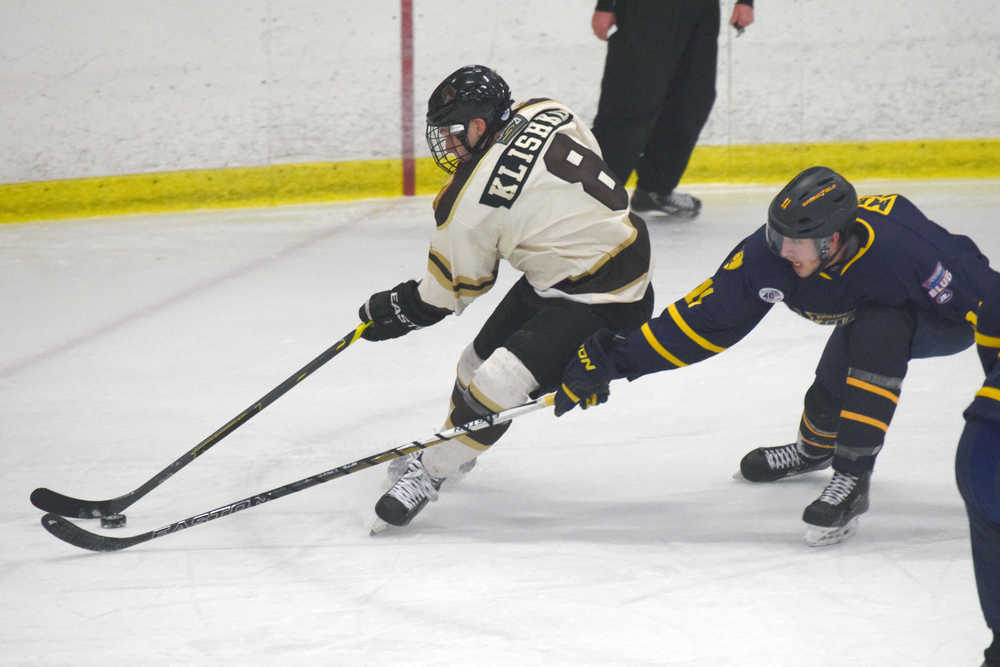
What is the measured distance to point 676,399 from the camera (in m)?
3.35

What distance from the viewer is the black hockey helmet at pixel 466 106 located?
2.60 metres

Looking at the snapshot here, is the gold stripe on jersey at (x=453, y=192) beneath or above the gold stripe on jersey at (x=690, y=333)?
above

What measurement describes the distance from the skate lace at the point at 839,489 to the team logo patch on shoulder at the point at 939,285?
373 millimetres

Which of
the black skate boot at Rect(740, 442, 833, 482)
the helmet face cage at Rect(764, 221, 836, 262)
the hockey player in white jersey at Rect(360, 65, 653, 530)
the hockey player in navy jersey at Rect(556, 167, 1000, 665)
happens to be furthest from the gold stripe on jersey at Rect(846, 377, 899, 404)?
the hockey player in white jersey at Rect(360, 65, 653, 530)

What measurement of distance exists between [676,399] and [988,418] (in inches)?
68.4

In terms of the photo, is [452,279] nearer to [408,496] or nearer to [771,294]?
[408,496]

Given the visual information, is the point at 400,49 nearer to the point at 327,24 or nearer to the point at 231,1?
the point at 327,24

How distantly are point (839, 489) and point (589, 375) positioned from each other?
0.52m

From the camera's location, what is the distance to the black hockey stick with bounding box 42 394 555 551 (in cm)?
247

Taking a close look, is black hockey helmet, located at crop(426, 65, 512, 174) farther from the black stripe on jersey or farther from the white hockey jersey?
the black stripe on jersey

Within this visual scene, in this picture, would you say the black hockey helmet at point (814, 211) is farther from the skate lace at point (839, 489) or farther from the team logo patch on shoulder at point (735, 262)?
the skate lace at point (839, 489)

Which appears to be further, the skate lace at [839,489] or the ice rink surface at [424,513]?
the skate lace at [839,489]

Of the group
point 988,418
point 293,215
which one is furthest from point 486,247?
point 293,215

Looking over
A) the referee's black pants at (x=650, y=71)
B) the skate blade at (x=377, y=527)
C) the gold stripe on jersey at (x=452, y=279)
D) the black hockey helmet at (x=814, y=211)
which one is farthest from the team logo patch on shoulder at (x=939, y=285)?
the referee's black pants at (x=650, y=71)
